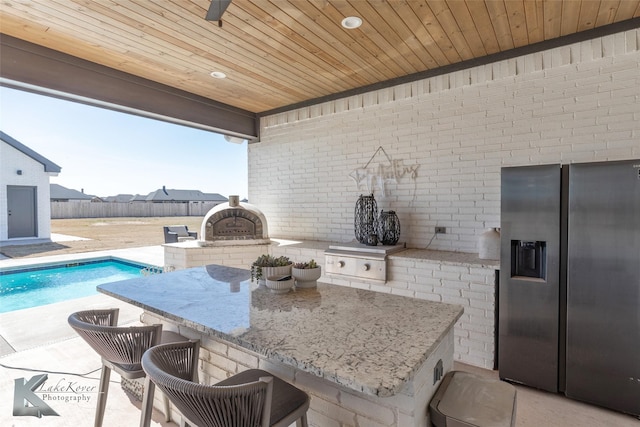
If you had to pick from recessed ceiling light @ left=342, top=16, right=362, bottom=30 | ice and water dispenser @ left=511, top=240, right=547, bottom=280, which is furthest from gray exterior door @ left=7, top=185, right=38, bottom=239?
ice and water dispenser @ left=511, top=240, right=547, bottom=280

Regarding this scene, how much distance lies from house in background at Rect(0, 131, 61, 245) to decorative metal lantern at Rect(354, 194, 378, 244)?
10403 mm

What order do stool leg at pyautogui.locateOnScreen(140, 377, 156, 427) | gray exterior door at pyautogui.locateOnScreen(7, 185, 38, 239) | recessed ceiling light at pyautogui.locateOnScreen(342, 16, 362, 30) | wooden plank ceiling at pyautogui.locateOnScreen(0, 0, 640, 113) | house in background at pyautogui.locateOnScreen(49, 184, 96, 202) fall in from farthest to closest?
house in background at pyautogui.locateOnScreen(49, 184, 96, 202) < gray exterior door at pyautogui.locateOnScreen(7, 185, 38, 239) < recessed ceiling light at pyautogui.locateOnScreen(342, 16, 362, 30) < wooden plank ceiling at pyautogui.locateOnScreen(0, 0, 640, 113) < stool leg at pyautogui.locateOnScreen(140, 377, 156, 427)

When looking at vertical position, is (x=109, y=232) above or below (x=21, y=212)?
below

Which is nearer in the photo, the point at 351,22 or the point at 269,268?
the point at 269,268

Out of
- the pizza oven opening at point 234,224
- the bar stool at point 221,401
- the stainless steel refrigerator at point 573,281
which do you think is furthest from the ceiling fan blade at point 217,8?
the pizza oven opening at point 234,224

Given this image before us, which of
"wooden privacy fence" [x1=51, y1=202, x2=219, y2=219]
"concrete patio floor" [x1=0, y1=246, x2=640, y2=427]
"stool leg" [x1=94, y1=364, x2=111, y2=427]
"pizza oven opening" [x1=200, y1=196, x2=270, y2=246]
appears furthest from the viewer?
"wooden privacy fence" [x1=51, y1=202, x2=219, y2=219]

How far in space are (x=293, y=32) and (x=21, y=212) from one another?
35.9 ft

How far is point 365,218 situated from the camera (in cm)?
356

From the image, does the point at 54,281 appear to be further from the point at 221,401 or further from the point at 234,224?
the point at 221,401

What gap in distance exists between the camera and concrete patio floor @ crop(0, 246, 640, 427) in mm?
2021

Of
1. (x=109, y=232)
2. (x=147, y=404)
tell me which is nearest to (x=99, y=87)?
(x=147, y=404)

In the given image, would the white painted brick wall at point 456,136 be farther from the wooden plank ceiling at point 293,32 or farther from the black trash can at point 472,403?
the black trash can at point 472,403

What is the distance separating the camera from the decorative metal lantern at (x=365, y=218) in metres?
3.49

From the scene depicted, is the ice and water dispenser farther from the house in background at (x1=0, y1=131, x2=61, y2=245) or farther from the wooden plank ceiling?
the house in background at (x1=0, y1=131, x2=61, y2=245)
